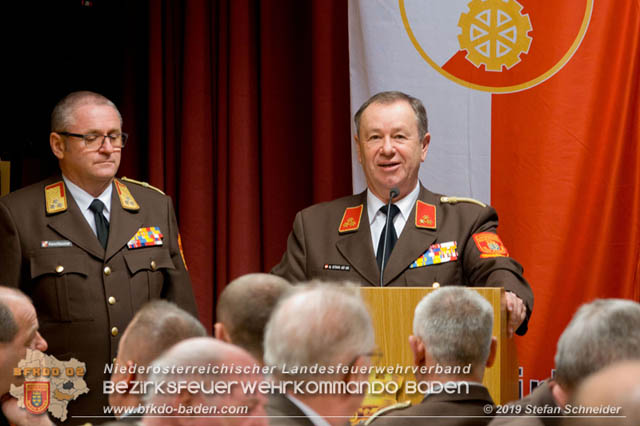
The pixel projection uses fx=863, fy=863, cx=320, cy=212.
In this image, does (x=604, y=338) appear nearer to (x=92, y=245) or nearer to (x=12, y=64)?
(x=92, y=245)

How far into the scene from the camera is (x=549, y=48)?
13.9 ft

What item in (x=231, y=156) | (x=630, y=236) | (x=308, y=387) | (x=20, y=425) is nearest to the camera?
(x=308, y=387)

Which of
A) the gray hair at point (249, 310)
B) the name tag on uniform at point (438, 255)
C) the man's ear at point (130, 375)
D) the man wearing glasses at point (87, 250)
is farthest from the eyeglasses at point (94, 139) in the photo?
the man's ear at point (130, 375)

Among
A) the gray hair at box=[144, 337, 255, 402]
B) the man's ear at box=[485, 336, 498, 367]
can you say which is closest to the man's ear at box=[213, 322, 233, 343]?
the gray hair at box=[144, 337, 255, 402]

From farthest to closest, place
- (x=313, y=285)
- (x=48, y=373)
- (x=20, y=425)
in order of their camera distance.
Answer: (x=48, y=373), (x=20, y=425), (x=313, y=285)

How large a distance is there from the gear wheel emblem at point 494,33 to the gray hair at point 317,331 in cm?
265

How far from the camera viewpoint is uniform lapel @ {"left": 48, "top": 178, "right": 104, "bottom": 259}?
11.7 ft

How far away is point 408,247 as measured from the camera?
3.52 meters

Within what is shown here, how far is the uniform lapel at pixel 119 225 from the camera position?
11.8 feet

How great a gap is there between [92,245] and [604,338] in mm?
2301

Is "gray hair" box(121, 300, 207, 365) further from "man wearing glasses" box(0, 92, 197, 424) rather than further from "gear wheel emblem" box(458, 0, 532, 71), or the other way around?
"gear wheel emblem" box(458, 0, 532, 71)

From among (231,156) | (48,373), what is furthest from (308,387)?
(231,156)

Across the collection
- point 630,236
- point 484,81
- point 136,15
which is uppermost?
point 136,15

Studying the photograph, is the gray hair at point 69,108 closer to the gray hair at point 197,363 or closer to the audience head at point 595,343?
the gray hair at point 197,363
